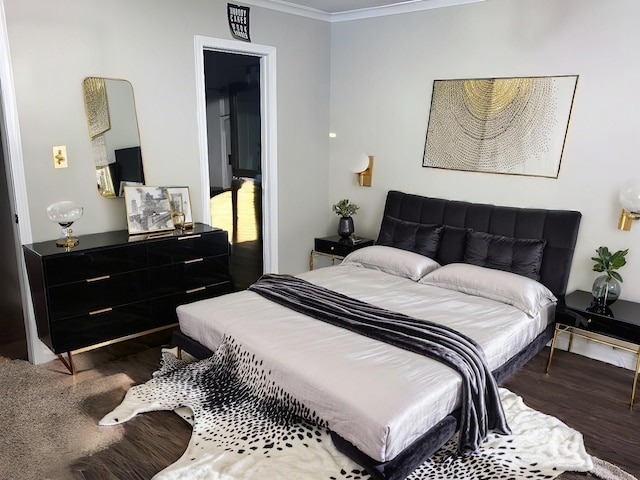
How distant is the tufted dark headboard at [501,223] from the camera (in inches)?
137

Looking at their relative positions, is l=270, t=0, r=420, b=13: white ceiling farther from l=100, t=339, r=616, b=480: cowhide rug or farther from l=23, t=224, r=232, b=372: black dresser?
l=100, t=339, r=616, b=480: cowhide rug

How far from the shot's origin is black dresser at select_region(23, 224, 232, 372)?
302 centimetres

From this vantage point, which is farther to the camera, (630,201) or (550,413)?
(630,201)

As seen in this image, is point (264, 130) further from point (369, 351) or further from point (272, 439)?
point (272, 439)

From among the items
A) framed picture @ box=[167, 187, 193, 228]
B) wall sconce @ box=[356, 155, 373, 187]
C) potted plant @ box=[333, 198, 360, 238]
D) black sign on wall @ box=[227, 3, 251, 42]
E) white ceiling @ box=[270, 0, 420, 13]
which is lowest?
potted plant @ box=[333, 198, 360, 238]

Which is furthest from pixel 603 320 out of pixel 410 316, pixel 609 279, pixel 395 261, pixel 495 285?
pixel 395 261

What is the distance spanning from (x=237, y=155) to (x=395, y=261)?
178 centimetres

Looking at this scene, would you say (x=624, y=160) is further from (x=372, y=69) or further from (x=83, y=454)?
(x=83, y=454)

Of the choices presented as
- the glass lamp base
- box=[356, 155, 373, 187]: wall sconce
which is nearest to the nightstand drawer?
box=[356, 155, 373, 187]: wall sconce

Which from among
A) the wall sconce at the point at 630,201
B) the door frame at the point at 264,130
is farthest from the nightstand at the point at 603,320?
the door frame at the point at 264,130

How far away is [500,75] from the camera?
3838mm

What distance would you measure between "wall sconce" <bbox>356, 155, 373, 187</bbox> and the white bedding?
1.49 m

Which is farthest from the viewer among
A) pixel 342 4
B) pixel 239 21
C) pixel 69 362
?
pixel 342 4

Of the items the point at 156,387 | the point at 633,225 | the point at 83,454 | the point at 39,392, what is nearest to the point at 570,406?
the point at 633,225
